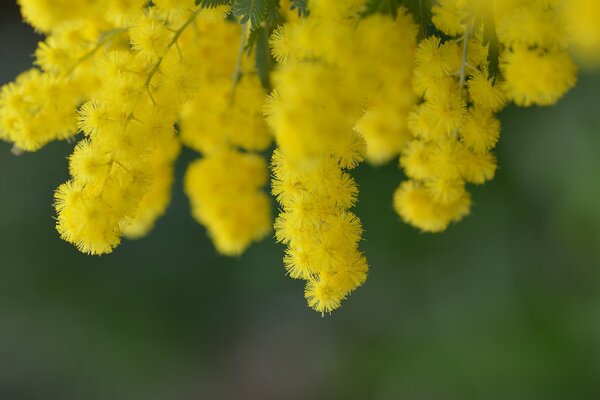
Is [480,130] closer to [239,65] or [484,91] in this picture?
[484,91]

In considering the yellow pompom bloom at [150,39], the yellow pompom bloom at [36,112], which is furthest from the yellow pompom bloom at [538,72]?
the yellow pompom bloom at [36,112]

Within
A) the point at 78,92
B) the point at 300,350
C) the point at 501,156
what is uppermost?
the point at 78,92

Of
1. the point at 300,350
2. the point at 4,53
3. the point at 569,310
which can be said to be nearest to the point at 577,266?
the point at 569,310

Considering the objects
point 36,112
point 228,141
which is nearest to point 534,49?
point 228,141

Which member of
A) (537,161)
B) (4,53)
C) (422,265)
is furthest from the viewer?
(4,53)

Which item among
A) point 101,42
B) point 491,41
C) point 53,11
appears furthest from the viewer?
point 53,11

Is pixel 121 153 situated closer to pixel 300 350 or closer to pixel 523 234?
pixel 523 234

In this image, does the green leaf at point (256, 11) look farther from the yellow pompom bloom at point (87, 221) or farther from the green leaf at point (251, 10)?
the yellow pompom bloom at point (87, 221)
